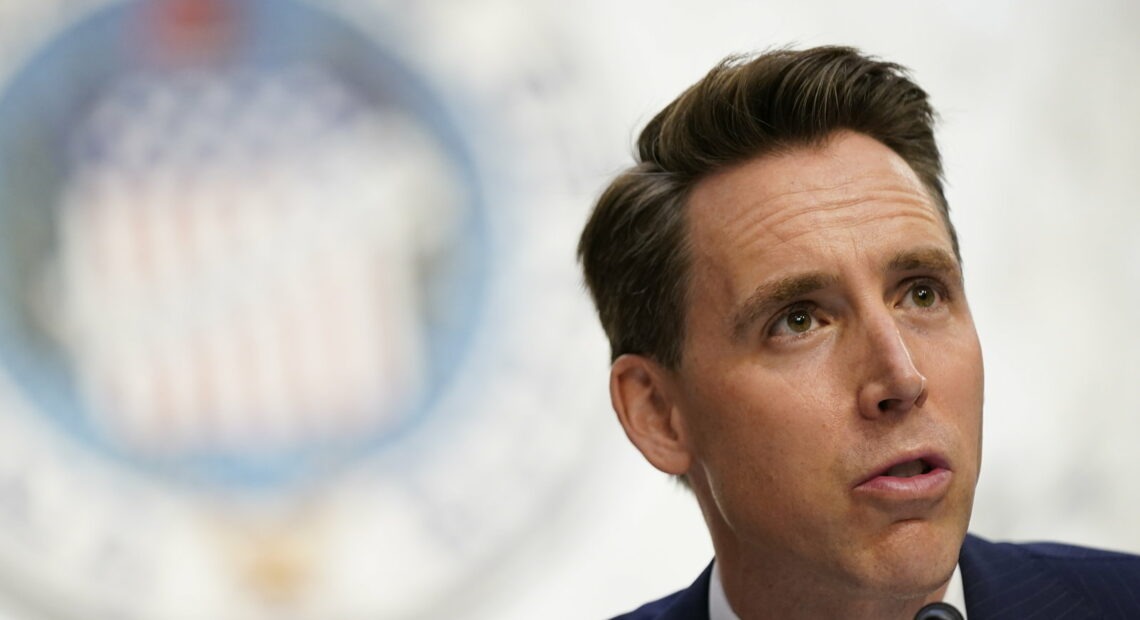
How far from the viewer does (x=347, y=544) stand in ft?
10.5

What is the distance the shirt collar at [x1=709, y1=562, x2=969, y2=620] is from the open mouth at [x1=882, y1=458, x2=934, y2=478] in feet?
1.33

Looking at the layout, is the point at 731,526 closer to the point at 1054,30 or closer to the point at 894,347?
the point at 894,347

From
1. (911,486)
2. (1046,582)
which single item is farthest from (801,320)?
(1046,582)

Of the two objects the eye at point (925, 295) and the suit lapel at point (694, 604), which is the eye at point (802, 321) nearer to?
the eye at point (925, 295)

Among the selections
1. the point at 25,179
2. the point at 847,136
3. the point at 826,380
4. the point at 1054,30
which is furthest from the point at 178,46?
the point at 1054,30

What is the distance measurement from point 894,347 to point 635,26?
173 centimetres

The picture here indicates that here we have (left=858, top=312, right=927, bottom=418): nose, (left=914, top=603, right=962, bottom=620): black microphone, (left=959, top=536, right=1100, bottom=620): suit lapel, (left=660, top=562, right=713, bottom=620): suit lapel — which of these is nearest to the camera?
(left=914, top=603, right=962, bottom=620): black microphone

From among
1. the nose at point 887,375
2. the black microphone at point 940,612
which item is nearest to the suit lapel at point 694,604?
the nose at point 887,375

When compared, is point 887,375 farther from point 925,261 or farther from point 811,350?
point 925,261

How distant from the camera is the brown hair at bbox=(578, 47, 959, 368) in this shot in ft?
7.79

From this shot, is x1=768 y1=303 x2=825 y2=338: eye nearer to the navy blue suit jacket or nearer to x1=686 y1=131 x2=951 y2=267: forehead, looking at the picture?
x1=686 y1=131 x2=951 y2=267: forehead

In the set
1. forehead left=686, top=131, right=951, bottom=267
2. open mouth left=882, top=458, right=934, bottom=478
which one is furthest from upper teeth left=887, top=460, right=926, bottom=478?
forehead left=686, top=131, right=951, bottom=267

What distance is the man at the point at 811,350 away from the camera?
2.03m

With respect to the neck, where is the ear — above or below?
above
